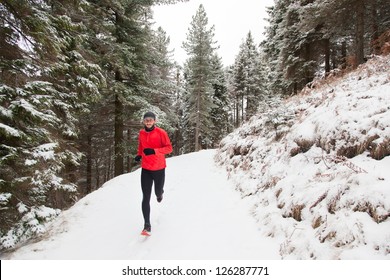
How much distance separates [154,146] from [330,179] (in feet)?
11.5

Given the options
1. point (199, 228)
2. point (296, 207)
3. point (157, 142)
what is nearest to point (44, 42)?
point (157, 142)

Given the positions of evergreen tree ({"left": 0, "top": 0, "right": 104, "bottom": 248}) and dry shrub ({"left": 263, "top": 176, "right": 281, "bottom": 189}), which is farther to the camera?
dry shrub ({"left": 263, "top": 176, "right": 281, "bottom": 189})

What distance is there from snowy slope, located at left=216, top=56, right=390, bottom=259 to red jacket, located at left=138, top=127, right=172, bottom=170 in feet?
7.71

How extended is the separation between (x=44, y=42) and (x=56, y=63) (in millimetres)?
634

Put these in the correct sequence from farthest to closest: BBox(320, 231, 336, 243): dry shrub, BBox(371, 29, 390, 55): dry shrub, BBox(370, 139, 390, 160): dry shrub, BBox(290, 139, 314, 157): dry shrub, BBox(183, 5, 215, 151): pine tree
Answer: BBox(183, 5, 215, 151): pine tree, BBox(371, 29, 390, 55): dry shrub, BBox(290, 139, 314, 157): dry shrub, BBox(370, 139, 390, 160): dry shrub, BBox(320, 231, 336, 243): dry shrub

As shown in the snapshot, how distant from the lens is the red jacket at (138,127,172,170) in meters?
5.22

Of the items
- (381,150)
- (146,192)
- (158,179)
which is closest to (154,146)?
(158,179)

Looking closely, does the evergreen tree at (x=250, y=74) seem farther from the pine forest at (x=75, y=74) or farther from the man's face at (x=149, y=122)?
the man's face at (x=149, y=122)

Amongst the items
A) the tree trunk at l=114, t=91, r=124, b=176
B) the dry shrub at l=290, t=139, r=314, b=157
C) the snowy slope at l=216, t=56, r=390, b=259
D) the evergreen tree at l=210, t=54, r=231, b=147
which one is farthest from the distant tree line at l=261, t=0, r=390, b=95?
the evergreen tree at l=210, t=54, r=231, b=147

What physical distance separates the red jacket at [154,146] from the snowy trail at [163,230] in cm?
137

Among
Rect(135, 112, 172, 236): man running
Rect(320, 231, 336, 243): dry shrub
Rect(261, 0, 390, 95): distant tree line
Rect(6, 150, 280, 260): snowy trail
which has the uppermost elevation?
Rect(261, 0, 390, 95): distant tree line

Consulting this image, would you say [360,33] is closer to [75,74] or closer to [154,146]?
[154,146]

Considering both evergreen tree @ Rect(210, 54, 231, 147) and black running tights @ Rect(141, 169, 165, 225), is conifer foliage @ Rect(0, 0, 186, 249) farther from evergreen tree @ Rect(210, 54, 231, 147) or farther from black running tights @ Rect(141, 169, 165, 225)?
evergreen tree @ Rect(210, 54, 231, 147)

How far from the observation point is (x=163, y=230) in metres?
5.11
